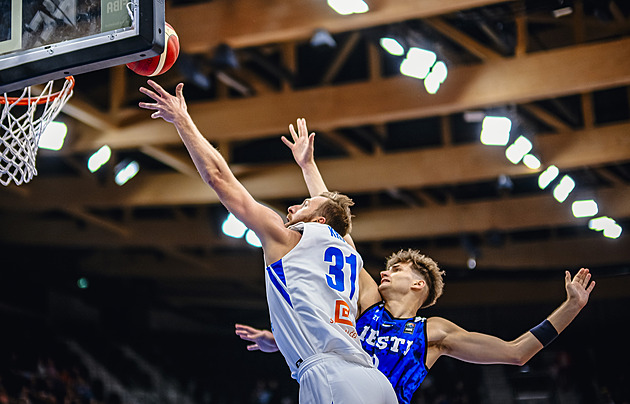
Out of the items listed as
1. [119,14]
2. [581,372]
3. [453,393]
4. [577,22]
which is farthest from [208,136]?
[581,372]

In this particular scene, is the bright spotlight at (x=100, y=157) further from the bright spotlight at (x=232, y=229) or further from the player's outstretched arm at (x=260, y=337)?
the player's outstretched arm at (x=260, y=337)

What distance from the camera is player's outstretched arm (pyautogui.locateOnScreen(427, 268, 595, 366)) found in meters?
4.45

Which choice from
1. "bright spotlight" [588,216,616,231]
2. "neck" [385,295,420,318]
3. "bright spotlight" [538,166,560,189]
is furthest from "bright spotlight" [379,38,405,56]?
"bright spotlight" [588,216,616,231]

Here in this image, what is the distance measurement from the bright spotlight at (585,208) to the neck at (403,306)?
809cm

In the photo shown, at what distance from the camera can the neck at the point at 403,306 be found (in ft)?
15.2

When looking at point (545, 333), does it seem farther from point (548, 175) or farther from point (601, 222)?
point (601, 222)

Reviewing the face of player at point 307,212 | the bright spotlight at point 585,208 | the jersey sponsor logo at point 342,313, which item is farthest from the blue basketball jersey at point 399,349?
the bright spotlight at point 585,208

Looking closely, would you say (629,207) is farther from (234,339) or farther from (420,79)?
(234,339)

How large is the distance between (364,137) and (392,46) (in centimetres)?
301

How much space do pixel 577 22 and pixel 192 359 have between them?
14698mm

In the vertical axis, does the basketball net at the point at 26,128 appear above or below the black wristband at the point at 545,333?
above

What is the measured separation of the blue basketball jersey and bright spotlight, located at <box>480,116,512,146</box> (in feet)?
18.0

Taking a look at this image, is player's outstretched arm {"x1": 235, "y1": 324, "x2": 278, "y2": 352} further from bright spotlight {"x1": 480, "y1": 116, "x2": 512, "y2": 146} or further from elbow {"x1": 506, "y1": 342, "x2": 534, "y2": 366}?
bright spotlight {"x1": 480, "y1": 116, "x2": 512, "y2": 146}

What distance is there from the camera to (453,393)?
700 inches
